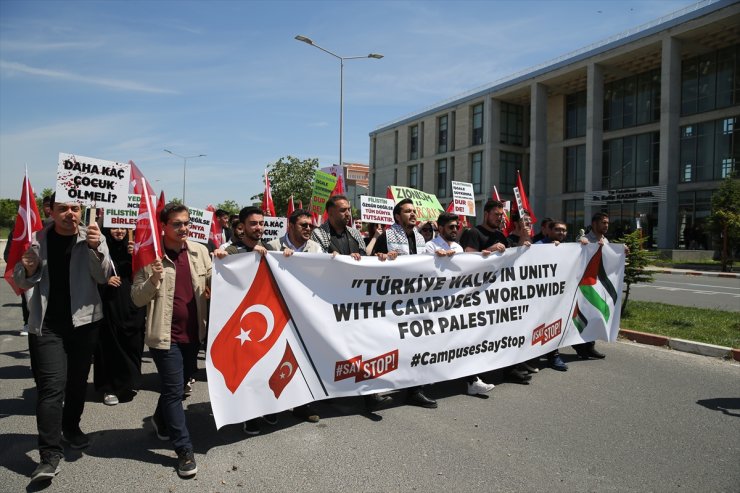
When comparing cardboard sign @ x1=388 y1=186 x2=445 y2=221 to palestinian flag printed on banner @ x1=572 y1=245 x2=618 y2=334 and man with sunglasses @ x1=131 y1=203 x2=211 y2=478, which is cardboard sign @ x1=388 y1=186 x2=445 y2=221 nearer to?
palestinian flag printed on banner @ x1=572 y1=245 x2=618 y2=334

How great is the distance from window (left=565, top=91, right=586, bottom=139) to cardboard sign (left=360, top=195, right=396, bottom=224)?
35959mm

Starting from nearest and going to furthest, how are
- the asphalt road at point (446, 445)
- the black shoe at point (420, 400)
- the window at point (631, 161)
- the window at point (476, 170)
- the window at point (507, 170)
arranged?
1. the asphalt road at point (446, 445)
2. the black shoe at point (420, 400)
3. the window at point (631, 161)
4. the window at point (507, 170)
5. the window at point (476, 170)

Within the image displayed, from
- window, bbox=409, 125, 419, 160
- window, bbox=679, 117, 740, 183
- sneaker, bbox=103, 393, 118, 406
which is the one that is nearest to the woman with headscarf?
sneaker, bbox=103, 393, 118, 406

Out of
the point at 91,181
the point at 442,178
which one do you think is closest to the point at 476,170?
the point at 442,178

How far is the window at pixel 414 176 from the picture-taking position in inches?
2148

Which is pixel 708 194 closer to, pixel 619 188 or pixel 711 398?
pixel 619 188

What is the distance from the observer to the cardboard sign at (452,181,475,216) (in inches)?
388

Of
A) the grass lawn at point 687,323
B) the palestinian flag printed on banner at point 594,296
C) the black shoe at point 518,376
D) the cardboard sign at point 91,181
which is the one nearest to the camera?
the cardboard sign at point 91,181

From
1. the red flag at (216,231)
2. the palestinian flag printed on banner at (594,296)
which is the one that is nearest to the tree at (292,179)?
the red flag at (216,231)

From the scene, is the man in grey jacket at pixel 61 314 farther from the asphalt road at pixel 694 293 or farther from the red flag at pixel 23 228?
the asphalt road at pixel 694 293

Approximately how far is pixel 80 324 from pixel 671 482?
14.2 feet

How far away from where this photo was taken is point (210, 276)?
13.9 ft

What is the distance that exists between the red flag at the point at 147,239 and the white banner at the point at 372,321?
528 millimetres

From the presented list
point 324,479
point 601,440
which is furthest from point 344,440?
→ point 601,440
